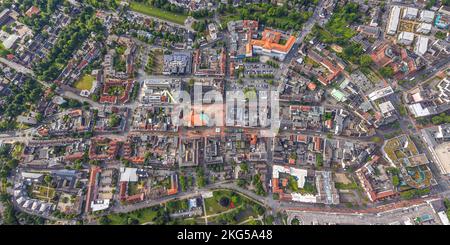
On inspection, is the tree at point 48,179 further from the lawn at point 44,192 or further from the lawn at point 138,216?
the lawn at point 138,216

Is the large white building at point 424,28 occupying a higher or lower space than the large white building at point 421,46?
higher

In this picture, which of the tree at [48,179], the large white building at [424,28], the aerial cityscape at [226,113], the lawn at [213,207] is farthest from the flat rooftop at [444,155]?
the tree at [48,179]

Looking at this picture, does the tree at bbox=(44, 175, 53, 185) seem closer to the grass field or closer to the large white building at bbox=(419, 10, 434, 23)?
the grass field

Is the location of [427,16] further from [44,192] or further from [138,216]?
[44,192]

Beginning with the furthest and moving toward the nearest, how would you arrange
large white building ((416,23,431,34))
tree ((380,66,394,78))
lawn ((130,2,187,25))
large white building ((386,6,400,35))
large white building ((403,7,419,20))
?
1. lawn ((130,2,187,25))
2. large white building ((403,7,419,20))
3. large white building ((386,6,400,35))
4. large white building ((416,23,431,34))
5. tree ((380,66,394,78))

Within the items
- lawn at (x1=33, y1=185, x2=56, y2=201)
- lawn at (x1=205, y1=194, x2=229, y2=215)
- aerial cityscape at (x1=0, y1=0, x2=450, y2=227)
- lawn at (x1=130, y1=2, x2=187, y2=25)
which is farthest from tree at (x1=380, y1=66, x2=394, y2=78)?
lawn at (x1=33, y1=185, x2=56, y2=201)

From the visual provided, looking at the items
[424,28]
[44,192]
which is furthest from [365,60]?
[44,192]
